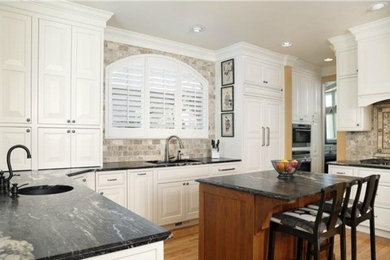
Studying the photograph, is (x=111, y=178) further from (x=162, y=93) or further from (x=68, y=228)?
(x=68, y=228)

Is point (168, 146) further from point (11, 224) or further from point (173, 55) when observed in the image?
point (11, 224)

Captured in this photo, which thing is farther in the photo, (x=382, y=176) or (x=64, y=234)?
(x=382, y=176)

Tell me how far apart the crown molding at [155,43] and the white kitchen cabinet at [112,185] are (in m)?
1.85

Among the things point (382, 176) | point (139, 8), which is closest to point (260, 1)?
point (139, 8)

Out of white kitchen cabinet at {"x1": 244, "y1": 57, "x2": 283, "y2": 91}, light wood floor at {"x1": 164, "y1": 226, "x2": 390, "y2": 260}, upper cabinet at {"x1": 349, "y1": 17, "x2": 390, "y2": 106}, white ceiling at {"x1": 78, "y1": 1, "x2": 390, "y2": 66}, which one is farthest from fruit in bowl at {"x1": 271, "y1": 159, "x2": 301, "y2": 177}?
white kitchen cabinet at {"x1": 244, "y1": 57, "x2": 283, "y2": 91}

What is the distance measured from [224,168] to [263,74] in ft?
5.81

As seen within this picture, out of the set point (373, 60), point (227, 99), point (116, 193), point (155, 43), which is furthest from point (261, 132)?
point (116, 193)

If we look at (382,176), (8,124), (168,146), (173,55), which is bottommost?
(382,176)

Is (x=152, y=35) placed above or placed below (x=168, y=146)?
above

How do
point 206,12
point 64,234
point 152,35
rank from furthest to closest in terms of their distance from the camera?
point 152,35
point 206,12
point 64,234

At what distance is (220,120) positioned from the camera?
15.6 ft

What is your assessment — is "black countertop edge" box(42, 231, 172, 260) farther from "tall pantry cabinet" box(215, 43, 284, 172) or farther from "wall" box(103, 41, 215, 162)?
"tall pantry cabinet" box(215, 43, 284, 172)

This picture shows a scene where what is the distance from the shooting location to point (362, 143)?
13.9 ft

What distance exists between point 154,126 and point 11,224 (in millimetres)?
2988
